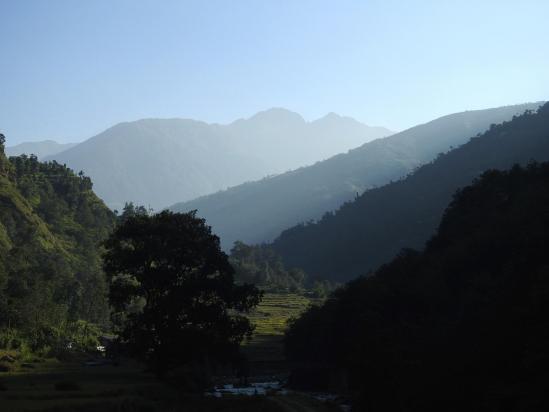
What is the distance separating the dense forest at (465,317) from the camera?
3084 cm

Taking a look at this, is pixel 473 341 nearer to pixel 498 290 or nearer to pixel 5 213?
pixel 498 290

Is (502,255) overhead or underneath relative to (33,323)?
overhead

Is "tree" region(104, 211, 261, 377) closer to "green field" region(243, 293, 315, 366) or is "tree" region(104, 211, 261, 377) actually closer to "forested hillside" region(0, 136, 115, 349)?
"forested hillside" region(0, 136, 115, 349)

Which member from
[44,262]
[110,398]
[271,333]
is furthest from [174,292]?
[44,262]

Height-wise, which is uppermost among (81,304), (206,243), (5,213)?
(5,213)

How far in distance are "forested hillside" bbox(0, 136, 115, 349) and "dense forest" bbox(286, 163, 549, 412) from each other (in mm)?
29648

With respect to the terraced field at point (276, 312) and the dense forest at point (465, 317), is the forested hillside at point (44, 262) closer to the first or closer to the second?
the dense forest at point (465, 317)

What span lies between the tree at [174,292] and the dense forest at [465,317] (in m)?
10.6

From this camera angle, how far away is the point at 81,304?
4978 inches

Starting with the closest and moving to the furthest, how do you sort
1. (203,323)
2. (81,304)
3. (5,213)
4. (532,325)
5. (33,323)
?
1. (532,325)
2. (203,323)
3. (33,323)
4. (81,304)
5. (5,213)

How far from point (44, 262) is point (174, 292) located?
90.2 meters

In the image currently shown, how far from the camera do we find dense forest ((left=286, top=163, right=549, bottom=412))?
101 feet

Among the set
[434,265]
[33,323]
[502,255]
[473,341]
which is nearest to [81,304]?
[33,323]

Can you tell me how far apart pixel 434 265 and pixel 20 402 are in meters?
45.2
